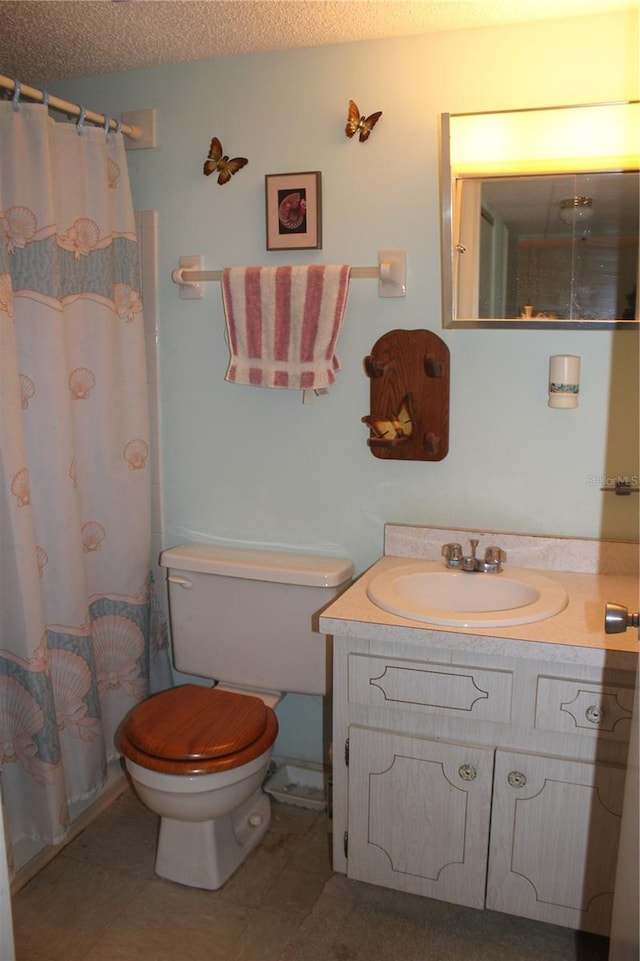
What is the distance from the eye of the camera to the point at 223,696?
2.04 meters

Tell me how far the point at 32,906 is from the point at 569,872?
1280 mm

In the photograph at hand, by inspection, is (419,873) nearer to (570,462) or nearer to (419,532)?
(419,532)

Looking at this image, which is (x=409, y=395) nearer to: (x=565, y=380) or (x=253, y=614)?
(x=565, y=380)

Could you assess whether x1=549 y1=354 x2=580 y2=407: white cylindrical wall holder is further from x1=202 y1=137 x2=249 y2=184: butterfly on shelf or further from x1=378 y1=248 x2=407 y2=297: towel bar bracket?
x1=202 y1=137 x2=249 y2=184: butterfly on shelf

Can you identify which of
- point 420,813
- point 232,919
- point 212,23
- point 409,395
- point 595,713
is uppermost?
point 212,23

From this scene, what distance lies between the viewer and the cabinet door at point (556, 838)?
61.1 inches

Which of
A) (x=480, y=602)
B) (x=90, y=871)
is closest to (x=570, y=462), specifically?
(x=480, y=602)

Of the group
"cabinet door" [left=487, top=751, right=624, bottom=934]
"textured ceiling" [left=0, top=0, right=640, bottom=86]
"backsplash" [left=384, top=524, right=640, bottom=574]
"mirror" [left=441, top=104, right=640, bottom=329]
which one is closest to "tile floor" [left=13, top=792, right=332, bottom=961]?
"cabinet door" [left=487, top=751, right=624, bottom=934]

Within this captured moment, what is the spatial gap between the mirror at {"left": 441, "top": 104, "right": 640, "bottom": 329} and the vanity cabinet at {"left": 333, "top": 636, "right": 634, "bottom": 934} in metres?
0.85

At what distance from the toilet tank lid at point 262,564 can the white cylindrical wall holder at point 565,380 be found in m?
0.71

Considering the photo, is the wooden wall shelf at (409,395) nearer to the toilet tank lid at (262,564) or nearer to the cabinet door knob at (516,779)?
the toilet tank lid at (262,564)

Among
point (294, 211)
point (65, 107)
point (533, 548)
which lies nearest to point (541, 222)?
point (294, 211)

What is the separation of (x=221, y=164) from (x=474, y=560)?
1.28 meters

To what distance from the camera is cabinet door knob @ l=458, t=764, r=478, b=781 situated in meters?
1.63
